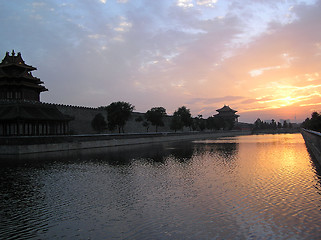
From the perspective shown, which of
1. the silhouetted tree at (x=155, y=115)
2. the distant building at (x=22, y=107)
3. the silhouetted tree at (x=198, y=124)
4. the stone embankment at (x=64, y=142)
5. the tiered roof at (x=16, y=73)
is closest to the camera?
the stone embankment at (x=64, y=142)

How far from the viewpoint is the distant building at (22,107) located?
38.3 meters

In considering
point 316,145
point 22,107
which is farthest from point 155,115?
point 316,145

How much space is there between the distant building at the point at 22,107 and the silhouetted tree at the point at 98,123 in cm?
880

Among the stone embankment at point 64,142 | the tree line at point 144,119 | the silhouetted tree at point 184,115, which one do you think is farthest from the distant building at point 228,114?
the stone embankment at point 64,142

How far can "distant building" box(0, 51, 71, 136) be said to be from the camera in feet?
126

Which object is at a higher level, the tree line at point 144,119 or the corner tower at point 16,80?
the corner tower at point 16,80

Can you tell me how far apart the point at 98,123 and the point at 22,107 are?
17594mm

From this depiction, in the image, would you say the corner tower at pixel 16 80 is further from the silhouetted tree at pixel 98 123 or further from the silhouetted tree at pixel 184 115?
the silhouetted tree at pixel 184 115

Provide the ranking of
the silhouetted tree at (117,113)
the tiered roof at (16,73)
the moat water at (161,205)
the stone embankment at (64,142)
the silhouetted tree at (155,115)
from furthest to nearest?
the silhouetted tree at (155,115)
the silhouetted tree at (117,113)
the tiered roof at (16,73)
the stone embankment at (64,142)
the moat water at (161,205)

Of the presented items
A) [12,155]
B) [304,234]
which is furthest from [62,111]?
[304,234]

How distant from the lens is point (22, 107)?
3981 centimetres

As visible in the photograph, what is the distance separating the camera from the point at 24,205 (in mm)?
11617

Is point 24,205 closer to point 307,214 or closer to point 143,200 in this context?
point 143,200

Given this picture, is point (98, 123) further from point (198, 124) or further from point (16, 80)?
point (198, 124)
